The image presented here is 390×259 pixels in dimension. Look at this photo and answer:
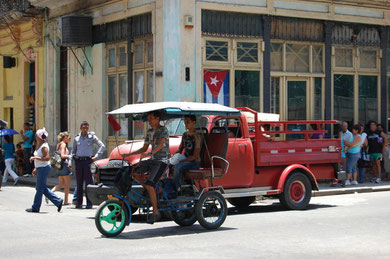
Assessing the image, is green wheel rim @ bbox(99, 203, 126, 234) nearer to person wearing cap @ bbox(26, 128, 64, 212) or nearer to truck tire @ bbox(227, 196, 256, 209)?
person wearing cap @ bbox(26, 128, 64, 212)

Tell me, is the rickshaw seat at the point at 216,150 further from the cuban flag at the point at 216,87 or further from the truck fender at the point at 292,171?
the cuban flag at the point at 216,87

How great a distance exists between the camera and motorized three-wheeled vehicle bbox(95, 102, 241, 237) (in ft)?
36.1

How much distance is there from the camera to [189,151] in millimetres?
12281

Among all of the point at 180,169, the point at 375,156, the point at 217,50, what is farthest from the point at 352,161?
the point at 180,169

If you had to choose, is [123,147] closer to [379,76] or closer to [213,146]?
[213,146]

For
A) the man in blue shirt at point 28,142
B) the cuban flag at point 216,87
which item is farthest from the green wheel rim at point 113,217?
the man in blue shirt at point 28,142

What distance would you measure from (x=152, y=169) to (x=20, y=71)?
18172 millimetres

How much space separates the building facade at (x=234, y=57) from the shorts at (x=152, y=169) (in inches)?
300

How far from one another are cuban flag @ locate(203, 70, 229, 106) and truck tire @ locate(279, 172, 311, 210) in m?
5.53

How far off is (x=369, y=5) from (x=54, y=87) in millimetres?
11280

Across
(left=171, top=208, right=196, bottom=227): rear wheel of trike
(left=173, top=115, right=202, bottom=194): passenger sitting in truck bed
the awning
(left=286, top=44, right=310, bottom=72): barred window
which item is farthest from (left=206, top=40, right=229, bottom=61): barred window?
(left=171, top=208, right=196, bottom=227): rear wheel of trike

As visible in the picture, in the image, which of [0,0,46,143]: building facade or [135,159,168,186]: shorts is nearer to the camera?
[135,159,168,186]: shorts

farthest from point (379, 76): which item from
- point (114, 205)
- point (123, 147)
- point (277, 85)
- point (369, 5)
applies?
point (114, 205)

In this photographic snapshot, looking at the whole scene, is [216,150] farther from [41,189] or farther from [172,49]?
[172,49]
